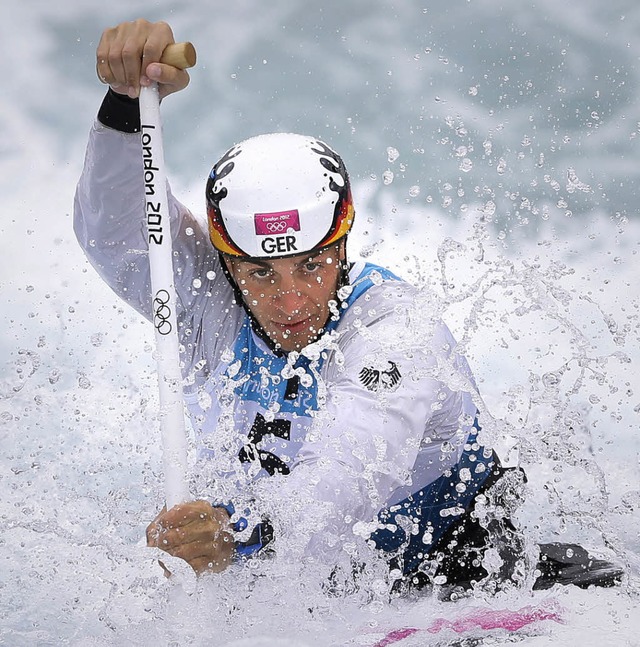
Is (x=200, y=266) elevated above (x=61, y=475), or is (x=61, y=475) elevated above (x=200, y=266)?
(x=200, y=266)

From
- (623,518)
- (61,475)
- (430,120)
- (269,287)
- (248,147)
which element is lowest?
(623,518)

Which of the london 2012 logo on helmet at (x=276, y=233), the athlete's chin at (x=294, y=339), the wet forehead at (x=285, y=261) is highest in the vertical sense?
the london 2012 logo on helmet at (x=276, y=233)

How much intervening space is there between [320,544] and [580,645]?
71cm

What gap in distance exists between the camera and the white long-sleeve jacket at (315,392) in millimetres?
2373

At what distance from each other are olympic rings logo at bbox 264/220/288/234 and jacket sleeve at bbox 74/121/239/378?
0.39m

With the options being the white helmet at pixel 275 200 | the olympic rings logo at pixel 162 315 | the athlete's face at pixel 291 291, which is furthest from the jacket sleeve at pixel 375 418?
the olympic rings logo at pixel 162 315

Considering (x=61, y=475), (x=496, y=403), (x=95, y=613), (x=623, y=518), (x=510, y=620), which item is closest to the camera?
(x=510, y=620)

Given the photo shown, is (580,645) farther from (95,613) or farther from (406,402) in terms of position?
(95,613)

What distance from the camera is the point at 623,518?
396cm

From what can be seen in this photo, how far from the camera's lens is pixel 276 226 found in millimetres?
2727

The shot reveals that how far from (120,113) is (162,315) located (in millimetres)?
621

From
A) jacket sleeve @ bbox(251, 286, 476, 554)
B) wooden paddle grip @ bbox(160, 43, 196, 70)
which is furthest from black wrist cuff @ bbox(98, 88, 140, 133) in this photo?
jacket sleeve @ bbox(251, 286, 476, 554)

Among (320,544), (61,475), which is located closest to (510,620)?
(320,544)

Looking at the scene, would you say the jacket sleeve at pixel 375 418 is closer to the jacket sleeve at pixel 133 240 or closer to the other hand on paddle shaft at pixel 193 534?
the other hand on paddle shaft at pixel 193 534
